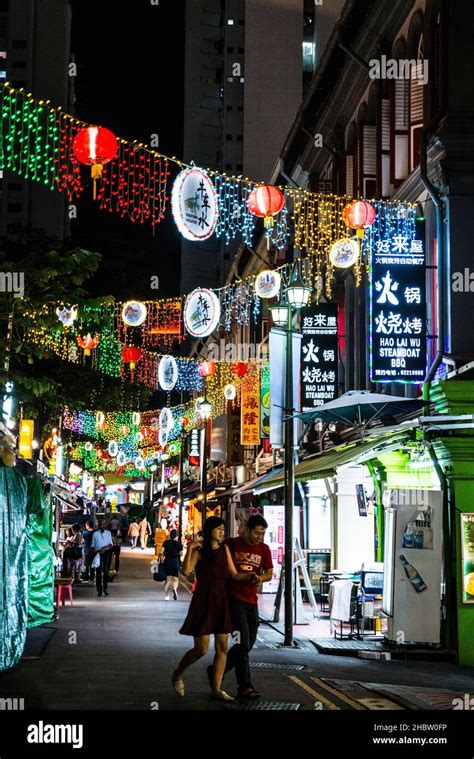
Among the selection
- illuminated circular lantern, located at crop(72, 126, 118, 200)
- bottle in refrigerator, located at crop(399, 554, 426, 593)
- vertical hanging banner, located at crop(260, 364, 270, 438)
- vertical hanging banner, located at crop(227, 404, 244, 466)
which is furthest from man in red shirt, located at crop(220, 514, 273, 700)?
vertical hanging banner, located at crop(227, 404, 244, 466)

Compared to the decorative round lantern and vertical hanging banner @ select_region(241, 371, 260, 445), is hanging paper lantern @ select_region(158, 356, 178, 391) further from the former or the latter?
the decorative round lantern

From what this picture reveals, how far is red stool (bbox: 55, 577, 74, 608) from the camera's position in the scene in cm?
2480

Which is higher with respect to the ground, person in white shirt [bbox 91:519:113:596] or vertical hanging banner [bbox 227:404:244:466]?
vertical hanging banner [bbox 227:404:244:466]

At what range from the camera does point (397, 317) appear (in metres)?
19.1

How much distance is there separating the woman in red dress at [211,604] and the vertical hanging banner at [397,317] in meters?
7.27

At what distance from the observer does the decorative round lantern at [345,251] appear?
2145 cm

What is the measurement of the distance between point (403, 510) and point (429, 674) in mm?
2806

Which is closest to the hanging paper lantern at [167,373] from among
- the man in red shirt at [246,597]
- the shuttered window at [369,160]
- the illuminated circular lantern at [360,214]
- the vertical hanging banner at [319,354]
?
the vertical hanging banner at [319,354]

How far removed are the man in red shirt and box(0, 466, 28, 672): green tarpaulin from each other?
2939 millimetres

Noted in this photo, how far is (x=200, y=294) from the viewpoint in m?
23.3

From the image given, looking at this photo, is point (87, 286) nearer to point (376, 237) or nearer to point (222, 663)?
point (376, 237)

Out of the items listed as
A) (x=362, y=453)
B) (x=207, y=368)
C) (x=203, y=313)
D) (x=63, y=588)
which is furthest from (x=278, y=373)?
(x=207, y=368)

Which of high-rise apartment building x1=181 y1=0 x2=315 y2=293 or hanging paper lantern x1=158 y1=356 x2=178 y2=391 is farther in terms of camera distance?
high-rise apartment building x1=181 y1=0 x2=315 y2=293

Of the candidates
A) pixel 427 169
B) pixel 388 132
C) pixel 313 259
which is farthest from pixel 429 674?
pixel 313 259
